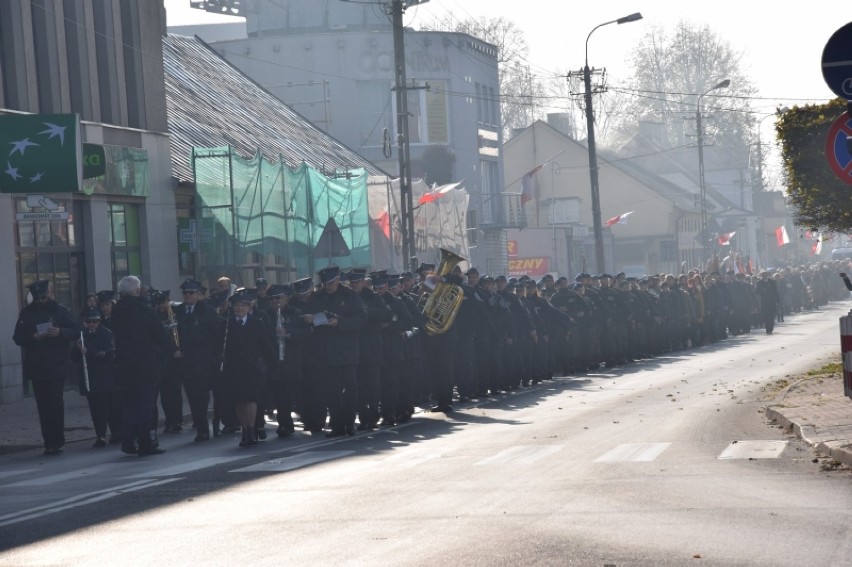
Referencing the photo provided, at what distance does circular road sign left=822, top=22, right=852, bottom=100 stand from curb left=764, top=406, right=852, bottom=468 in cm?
272

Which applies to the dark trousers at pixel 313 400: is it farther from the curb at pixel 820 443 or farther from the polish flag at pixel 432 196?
the polish flag at pixel 432 196

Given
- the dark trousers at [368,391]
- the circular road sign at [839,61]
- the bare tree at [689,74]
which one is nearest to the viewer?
the circular road sign at [839,61]

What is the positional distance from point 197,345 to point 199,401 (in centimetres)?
68

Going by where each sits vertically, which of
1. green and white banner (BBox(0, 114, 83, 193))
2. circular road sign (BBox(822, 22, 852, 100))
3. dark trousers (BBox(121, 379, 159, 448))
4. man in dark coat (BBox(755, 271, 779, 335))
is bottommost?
man in dark coat (BBox(755, 271, 779, 335))

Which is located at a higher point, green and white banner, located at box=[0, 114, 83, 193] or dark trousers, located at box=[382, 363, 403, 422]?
green and white banner, located at box=[0, 114, 83, 193]

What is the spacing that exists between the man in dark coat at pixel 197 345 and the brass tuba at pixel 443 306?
360 centimetres

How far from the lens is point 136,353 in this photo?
16.0 meters

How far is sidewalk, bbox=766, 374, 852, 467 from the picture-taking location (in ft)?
42.1

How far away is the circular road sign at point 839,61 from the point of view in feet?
36.7

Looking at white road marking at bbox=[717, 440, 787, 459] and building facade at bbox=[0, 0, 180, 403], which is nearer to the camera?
white road marking at bbox=[717, 440, 787, 459]

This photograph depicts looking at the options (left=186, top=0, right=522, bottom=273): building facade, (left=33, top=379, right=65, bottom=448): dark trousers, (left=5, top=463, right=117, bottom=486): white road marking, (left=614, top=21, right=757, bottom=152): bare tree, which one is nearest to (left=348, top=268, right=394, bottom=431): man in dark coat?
(left=33, top=379, right=65, bottom=448): dark trousers

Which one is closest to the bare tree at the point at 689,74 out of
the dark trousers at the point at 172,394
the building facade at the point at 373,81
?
the building facade at the point at 373,81

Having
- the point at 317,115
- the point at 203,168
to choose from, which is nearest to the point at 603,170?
the point at 317,115

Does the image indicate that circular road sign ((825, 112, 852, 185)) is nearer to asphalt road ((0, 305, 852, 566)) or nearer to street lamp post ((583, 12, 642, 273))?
asphalt road ((0, 305, 852, 566))
